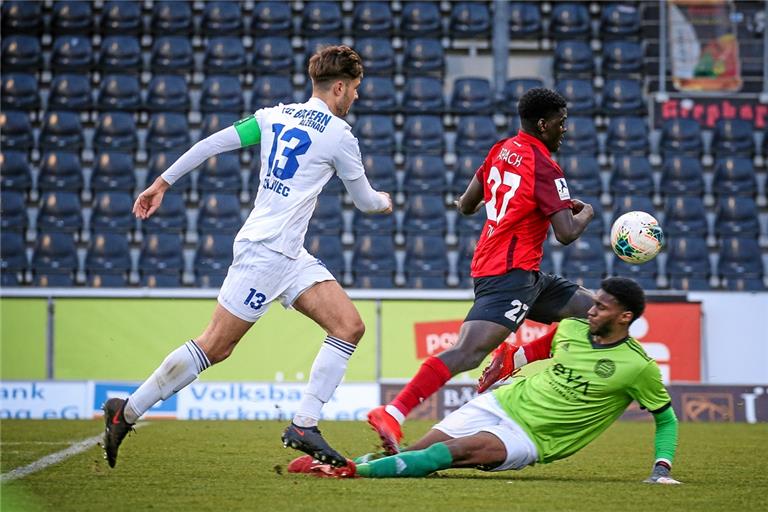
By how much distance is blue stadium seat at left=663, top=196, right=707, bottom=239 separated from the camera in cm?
1683

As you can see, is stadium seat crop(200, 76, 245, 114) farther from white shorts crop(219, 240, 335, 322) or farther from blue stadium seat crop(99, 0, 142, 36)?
white shorts crop(219, 240, 335, 322)

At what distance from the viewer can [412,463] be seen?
5828 mm

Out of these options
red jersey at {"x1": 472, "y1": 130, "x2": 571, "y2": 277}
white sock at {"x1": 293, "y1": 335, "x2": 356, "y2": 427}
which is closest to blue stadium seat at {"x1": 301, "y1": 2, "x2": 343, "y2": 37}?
Result: red jersey at {"x1": 472, "y1": 130, "x2": 571, "y2": 277}

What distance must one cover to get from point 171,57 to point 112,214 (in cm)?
315

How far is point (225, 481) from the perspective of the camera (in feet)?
19.6

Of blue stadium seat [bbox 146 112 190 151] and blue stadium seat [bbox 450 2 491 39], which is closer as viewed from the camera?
blue stadium seat [bbox 146 112 190 151]

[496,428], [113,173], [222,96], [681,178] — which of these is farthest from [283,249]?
[681,178]

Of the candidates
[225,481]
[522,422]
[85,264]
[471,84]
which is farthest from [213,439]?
[471,84]

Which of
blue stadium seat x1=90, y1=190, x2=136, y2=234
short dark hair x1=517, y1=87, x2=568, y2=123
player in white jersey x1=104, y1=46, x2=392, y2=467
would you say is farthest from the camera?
blue stadium seat x1=90, y1=190, x2=136, y2=234

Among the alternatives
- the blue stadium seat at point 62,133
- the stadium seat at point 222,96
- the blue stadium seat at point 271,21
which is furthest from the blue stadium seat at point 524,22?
the blue stadium seat at point 62,133

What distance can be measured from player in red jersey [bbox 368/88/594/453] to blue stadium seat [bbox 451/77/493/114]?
1137 centimetres

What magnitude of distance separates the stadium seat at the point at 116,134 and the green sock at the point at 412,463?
12.4m

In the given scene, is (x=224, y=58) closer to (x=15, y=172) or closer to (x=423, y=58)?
(x=423, y=58)

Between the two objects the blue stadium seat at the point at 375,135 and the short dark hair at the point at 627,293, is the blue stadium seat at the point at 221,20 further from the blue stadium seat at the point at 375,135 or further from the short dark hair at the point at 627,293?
the short dark hair at the point at 627,293
